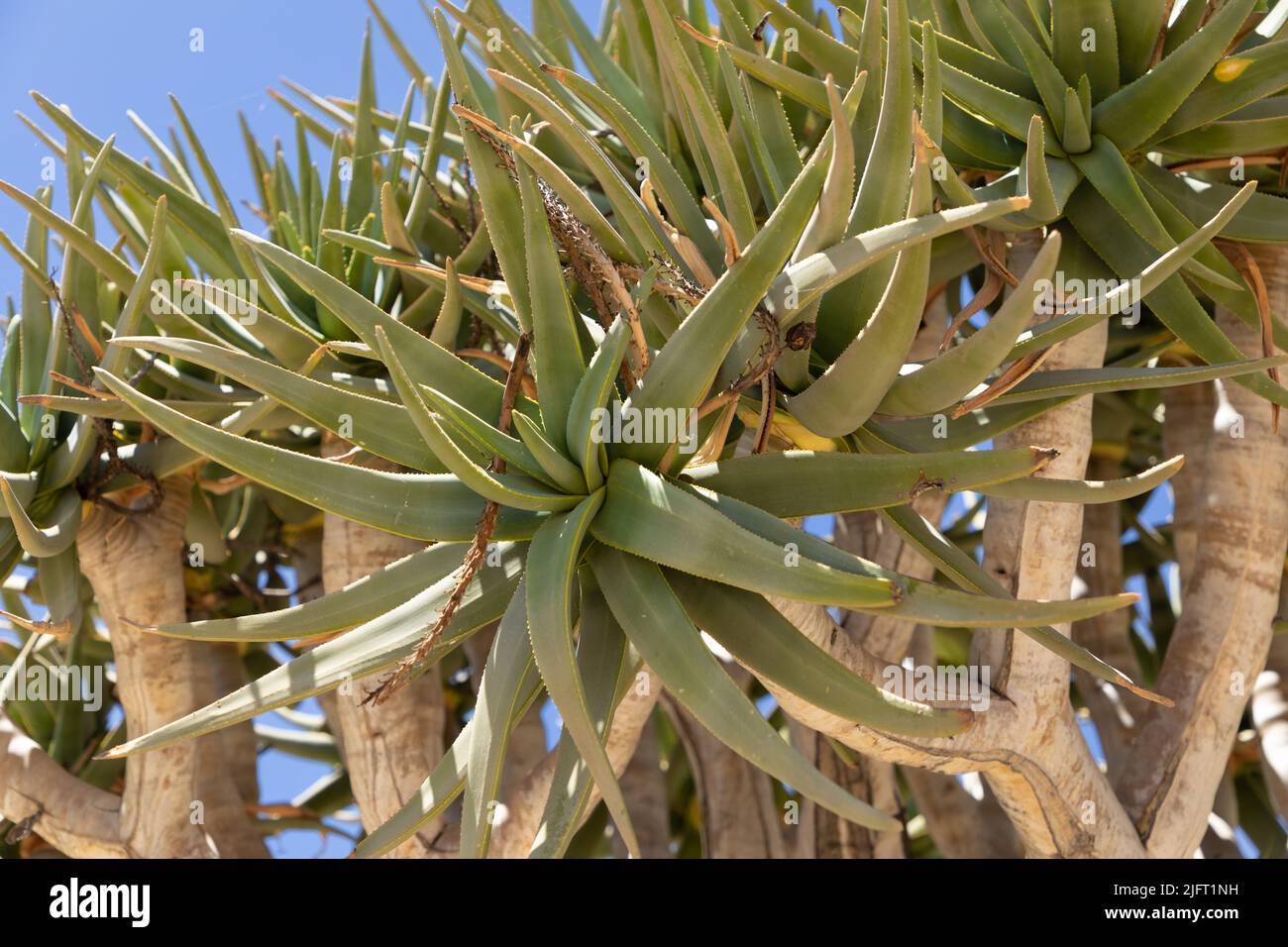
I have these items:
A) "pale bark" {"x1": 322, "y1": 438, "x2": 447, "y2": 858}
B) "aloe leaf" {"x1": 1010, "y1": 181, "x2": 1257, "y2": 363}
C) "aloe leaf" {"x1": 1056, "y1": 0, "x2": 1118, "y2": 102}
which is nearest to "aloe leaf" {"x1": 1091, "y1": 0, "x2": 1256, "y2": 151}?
"aloe leaf" {"x1": 1056, "y1": 0, "x2": 1118, "y2": 102}

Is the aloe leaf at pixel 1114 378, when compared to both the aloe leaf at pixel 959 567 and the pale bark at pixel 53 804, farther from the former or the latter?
the pale bark at pixel 53 804

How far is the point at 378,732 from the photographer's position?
218cm

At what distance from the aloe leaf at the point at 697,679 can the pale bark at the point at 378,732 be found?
3.42 feet

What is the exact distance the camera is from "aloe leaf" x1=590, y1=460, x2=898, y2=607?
41.9 inches

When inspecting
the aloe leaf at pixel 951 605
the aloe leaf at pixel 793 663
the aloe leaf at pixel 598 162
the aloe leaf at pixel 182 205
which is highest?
the aloe leaf at pixel 182 205

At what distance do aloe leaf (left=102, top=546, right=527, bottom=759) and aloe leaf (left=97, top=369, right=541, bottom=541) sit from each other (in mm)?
70

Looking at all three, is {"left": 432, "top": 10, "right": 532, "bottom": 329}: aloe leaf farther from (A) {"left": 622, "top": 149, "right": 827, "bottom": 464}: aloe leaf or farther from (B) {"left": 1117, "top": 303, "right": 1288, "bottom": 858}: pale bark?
(B) {"left": 1117, "top": 303, "right": 1288, "bottom": 858}: pale bark

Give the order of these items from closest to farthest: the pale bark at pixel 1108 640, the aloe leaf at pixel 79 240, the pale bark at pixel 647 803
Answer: the aloe leaf at pixel 79 240 < the pale bark at pixel 1108 640 < the pale bark at pixel 647 803

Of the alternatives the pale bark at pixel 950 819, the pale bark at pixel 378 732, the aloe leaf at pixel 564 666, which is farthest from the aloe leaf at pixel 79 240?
the pale bark at pixel 950 819

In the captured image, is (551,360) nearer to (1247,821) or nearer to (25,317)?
(25,317)

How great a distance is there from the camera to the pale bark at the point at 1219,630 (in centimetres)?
191

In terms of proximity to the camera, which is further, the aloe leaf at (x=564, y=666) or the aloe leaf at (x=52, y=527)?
the aloe leaf at (x=52, y=527)

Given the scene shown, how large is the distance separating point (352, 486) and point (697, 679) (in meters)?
0.41

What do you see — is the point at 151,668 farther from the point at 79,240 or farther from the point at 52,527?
the point at 79,240
